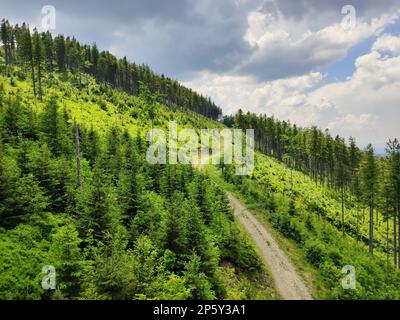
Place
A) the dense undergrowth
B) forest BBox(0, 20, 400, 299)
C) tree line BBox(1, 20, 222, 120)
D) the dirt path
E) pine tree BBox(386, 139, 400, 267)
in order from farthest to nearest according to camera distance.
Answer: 1. tree line BBox(1, 20, 222, 120)
2. pine tree BBox(386, 139, 400, 267)
3. the dense undergrowth
4. the dirt path
5. forest BBox(0, 20, 400, 299)

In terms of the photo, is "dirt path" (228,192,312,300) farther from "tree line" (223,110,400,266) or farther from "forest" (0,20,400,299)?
"tree line" (223,110,400,266)

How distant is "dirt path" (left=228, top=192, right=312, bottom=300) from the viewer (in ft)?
71.5

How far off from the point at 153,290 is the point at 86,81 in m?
94.7

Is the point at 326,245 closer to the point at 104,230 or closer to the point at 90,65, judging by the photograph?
the point at 104,230

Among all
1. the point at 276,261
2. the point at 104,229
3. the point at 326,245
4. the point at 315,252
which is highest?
the point at 104,229

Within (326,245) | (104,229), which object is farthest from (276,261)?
(104,229)

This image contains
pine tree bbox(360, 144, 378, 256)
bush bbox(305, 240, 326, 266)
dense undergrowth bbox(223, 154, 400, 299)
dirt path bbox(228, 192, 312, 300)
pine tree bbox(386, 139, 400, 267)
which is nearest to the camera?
dirt path bbox(228, 192, 312, 300)

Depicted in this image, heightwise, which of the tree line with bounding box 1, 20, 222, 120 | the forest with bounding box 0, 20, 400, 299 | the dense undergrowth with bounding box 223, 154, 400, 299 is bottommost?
the dense undergrowth with bounding box 223, 154, 400, 299

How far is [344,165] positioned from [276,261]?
53.1m

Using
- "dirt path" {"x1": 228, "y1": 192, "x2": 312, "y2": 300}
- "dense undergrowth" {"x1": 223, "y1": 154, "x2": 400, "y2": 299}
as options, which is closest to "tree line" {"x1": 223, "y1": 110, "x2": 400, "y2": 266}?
"dense undergrowth" {"x1": 223, "y1": 154, "x2": 400, "y2": 299}

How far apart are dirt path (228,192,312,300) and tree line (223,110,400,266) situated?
1712cm

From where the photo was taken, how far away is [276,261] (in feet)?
84.4
